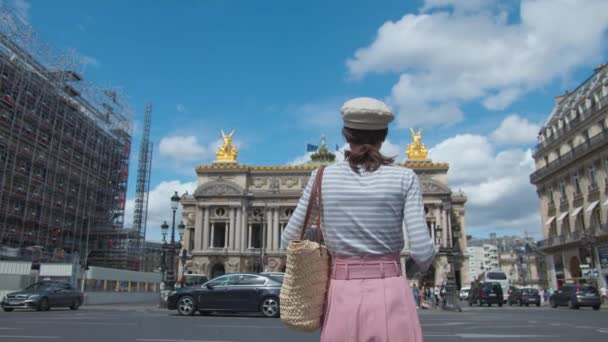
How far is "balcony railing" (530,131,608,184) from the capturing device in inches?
1468

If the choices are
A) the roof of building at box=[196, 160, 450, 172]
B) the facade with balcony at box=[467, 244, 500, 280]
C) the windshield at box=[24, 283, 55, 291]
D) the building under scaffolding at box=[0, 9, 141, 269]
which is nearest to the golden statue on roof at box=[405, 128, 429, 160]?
the roof of building at box=[196, 160, 450, 172]

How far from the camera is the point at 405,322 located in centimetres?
250

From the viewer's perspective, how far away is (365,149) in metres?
2.80

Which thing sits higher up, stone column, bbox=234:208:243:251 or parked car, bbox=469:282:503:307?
stone column, bbox=234:208:243:251

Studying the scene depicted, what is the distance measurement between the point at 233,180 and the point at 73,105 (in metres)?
23.1

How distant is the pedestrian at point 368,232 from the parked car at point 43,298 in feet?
69.9

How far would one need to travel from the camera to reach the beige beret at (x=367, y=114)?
2.74 m

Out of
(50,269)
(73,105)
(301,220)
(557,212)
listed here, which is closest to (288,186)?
(73,105)

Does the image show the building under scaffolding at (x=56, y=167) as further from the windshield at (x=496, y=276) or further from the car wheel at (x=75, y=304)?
the windshield at (x=496, y=276)

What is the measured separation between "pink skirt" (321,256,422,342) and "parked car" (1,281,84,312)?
21397 mm

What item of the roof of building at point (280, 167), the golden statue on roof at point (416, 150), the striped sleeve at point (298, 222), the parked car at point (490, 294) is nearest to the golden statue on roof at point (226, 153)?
the roof of building at point (280, 167)

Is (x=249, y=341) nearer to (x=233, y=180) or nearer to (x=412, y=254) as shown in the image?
(x=412, y=254)

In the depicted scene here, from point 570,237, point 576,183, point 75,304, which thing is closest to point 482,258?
point 570,237

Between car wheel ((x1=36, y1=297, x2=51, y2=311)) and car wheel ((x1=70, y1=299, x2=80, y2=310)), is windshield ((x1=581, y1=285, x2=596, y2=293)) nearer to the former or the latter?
car wheel ((x1=70, y1=299, x2=80, y2=310))
